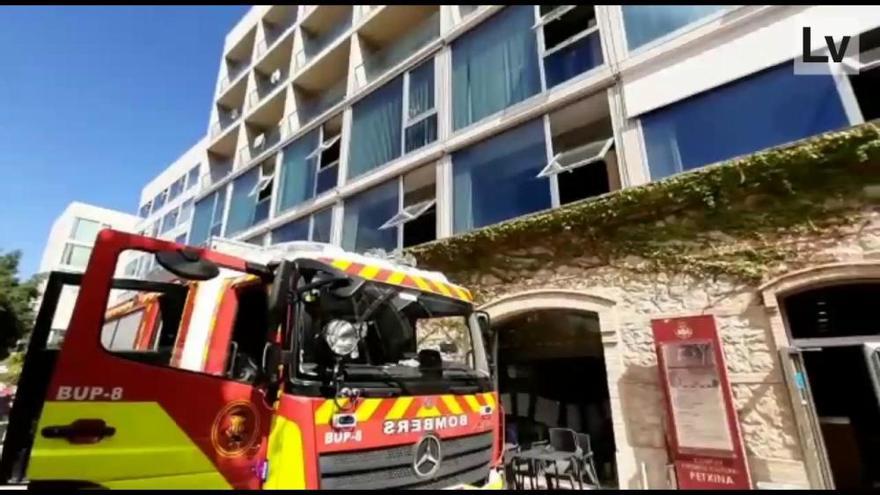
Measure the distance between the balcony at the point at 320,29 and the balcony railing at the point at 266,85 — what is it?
186 centimetres

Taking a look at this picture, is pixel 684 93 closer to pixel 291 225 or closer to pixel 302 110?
pixel 291 225

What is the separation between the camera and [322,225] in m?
12.4

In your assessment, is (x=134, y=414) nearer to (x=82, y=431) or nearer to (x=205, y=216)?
(x=82, y=431)

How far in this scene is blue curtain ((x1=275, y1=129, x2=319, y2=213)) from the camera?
13570 millimetres

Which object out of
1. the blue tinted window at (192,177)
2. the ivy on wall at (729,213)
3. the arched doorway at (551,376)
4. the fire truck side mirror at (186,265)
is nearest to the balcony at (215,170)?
the blue tinted window at (192,177)

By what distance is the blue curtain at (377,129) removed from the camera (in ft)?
37.1

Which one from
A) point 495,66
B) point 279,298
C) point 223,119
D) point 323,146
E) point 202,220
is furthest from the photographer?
point 223,119

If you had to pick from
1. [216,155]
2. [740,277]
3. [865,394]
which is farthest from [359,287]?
[216,155]

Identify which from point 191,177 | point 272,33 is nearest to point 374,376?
point 272,33

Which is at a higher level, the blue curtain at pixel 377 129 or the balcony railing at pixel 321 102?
the balcony railing at pixel 321 102

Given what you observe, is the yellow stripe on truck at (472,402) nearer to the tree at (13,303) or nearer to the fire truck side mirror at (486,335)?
the fire truck side mirror at (486,335)

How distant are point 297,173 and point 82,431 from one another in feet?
41.5

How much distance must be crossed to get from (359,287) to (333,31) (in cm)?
1550

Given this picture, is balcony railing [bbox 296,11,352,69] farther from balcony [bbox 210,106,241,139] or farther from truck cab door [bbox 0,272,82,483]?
truck cab door [bbox 0,272,82,483]
